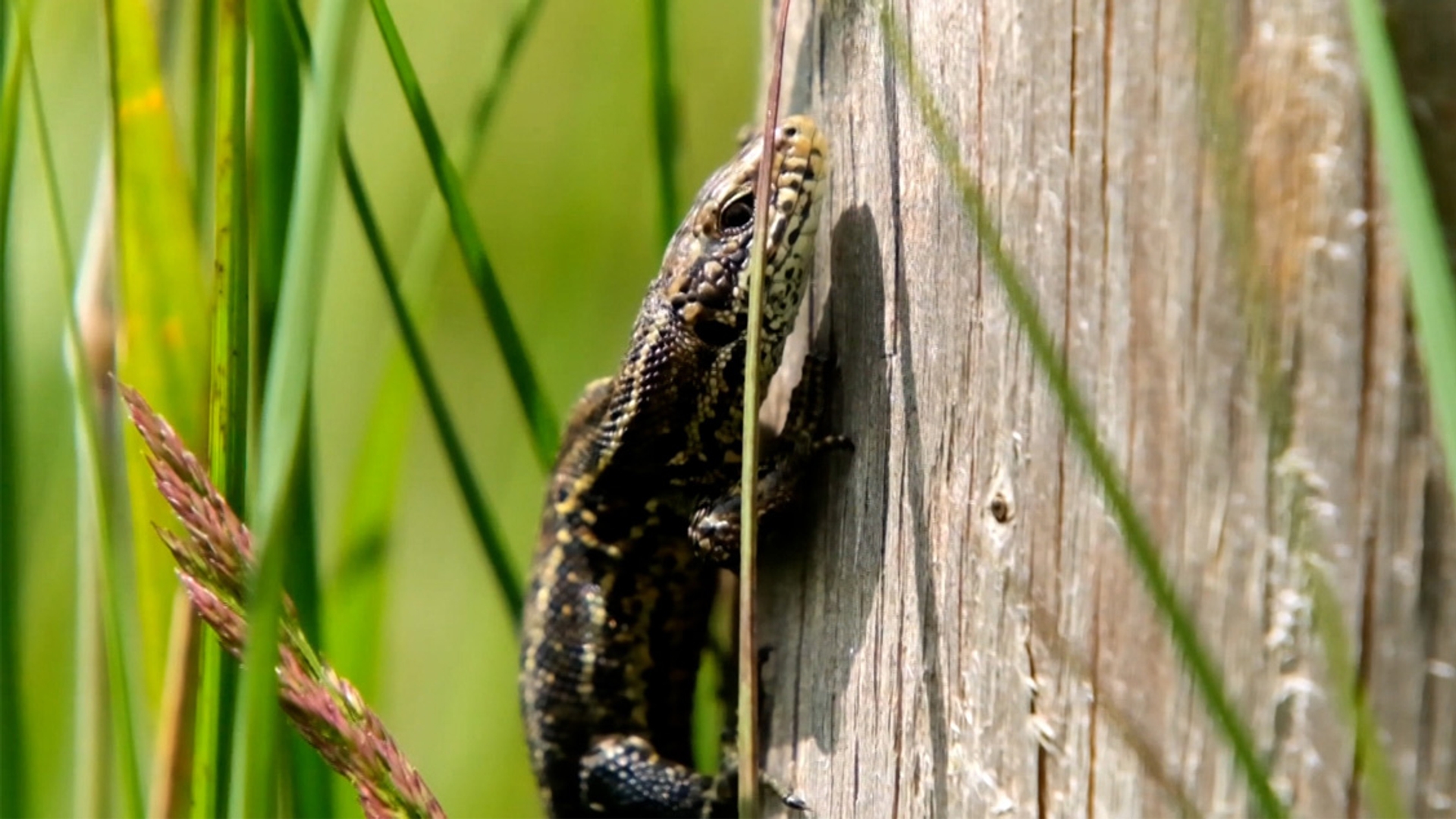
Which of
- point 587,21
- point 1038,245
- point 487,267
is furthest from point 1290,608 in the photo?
point 587,21

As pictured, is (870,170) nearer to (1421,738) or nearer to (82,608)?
(1421,738)

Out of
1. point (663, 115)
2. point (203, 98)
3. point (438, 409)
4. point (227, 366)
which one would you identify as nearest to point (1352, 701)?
point (227, 366)

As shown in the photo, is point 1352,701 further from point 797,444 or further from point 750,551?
point 797,444

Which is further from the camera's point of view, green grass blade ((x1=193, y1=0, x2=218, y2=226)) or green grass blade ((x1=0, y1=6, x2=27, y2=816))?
green grass blade ((x1=0, y1=6, x2=27, y2=816))

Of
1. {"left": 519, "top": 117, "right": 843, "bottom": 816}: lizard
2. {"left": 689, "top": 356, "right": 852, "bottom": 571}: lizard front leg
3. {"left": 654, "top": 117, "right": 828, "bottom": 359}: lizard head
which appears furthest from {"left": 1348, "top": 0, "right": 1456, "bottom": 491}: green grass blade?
{"left": 519, "top": 117, "right": 843, "bottom": 816}: lizard

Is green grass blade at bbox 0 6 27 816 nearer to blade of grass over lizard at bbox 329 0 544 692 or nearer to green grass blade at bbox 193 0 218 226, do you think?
green grass blade at bbox 193 0 218 226
